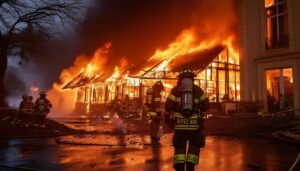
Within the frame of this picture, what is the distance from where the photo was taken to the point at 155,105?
38.4 feet

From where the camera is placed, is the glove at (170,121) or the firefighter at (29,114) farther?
the firefighter at (29,114)

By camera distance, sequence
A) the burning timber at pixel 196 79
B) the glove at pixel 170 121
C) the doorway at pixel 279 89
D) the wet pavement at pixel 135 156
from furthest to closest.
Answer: the burning timber at pixel 196 79, the doorway at pixel 279 89, the wet pavement at pixel 135 156, the glove at pixel 170 121

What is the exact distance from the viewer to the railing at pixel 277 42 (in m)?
20.3

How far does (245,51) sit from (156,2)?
58.7 ft

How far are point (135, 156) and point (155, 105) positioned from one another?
3.48 meters

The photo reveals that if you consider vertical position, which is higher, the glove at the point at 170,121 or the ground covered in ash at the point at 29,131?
the glove at the point at 170,121

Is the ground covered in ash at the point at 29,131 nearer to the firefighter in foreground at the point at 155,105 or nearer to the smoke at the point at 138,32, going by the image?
the firefighter in foreground at the point at 155,105

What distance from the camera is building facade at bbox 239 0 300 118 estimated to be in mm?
19859

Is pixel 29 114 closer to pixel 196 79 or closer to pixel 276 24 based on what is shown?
pixel 196 79

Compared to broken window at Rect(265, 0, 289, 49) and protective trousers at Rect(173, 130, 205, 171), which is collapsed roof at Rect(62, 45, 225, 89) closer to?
broken window at Rect(265, 0, 289, 49)

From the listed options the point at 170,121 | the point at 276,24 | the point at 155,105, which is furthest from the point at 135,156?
the point at 276,24

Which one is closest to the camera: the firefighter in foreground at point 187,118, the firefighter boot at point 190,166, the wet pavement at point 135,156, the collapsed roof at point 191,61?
the firefighter boot at point 190,166

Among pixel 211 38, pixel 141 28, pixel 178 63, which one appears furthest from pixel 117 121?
pixel 141 28

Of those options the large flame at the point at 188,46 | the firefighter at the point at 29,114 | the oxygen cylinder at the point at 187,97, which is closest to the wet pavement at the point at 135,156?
the oxygen cylinder at the point at 187,97
